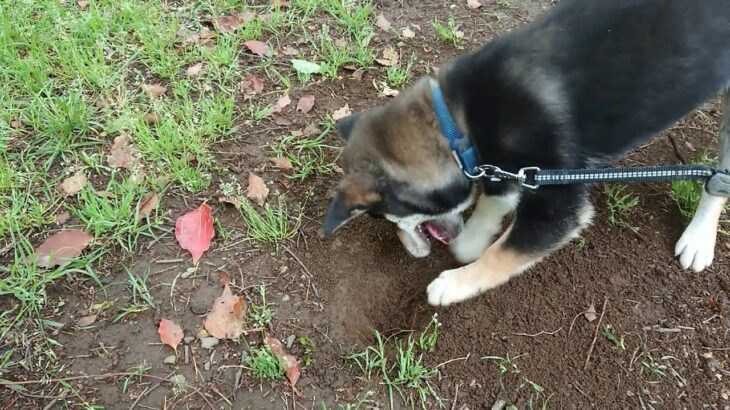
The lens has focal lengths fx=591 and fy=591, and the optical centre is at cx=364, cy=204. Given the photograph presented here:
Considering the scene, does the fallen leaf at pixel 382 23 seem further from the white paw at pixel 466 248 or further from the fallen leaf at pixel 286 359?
the fallen leaf at pixel 286 359

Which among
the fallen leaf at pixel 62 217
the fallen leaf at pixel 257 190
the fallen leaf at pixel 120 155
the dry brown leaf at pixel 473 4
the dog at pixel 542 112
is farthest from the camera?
the dry brown leaf at pixel 473 4

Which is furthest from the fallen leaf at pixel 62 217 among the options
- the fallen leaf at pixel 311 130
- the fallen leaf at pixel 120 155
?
the fallen leaf at pixel 311 130

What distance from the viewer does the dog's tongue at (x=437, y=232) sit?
279cm

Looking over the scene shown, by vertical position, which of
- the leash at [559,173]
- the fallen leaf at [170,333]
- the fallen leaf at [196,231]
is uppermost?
the leash at [559,173]

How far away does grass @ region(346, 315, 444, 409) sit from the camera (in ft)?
7.71

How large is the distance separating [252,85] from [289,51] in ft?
1.33

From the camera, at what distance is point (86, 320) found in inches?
100

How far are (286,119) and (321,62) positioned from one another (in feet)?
1.76

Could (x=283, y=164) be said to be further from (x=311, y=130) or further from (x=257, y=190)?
(x=311, y=130)

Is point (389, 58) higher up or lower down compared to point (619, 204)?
higher up

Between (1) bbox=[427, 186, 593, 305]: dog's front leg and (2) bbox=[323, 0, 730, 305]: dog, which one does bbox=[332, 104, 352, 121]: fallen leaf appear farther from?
(1) bbox=[427, 186, 593, 305]: dog's front leg

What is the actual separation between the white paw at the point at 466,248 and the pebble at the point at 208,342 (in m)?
1.20

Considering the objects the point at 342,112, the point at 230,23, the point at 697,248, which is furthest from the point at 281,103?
the point at 697,248

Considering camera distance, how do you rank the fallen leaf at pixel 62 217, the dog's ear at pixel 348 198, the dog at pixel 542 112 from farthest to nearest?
the fallen leaf at pixel 62 217 → the dog's ear at pixel 348 198 → the dog at pixel 542 112
